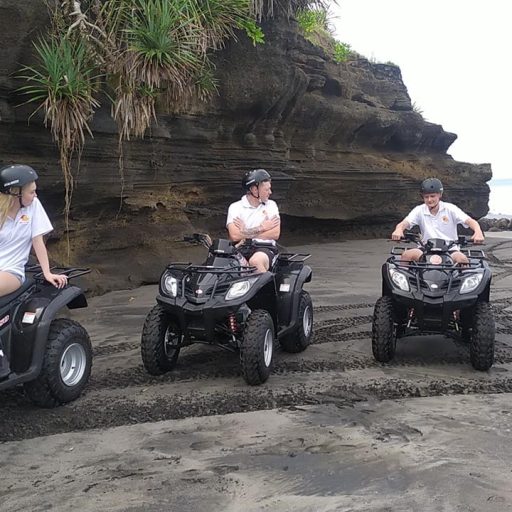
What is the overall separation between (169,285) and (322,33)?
11.3 m

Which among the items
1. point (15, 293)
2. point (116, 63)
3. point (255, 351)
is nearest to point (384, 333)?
point (255, 351)

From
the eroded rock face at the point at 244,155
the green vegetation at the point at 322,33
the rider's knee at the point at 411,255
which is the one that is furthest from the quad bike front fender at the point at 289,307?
the green vegetation at the point at 322,33

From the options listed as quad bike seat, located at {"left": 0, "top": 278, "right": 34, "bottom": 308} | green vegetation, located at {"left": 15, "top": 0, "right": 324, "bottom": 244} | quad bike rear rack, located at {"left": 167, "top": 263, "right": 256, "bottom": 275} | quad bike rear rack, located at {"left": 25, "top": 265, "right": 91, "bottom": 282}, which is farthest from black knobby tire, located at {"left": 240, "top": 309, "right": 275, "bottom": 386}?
green vegetation, located at {"left": 15, "top": 0, "right": 324, "bottom": 244}

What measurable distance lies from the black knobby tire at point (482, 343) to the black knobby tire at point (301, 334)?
58.0 inches

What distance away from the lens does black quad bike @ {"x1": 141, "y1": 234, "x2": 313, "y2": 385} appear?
4.92 m

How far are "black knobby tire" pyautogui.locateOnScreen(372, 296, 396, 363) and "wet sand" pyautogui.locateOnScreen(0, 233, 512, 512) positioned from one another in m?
0.11

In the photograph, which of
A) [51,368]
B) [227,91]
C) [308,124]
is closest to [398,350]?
[51,368]

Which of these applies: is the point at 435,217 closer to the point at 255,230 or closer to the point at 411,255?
the point at 411,255

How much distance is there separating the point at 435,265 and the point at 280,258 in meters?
1.38

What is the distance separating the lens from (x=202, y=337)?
16.8 feet

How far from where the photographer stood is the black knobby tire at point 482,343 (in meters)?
5.21

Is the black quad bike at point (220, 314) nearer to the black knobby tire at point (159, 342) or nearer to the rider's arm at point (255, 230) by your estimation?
the black knobby tire at point (159, 342)

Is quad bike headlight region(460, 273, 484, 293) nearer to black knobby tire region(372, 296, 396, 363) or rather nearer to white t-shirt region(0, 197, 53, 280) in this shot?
black knobby tire region(372, 296, 396, 363)

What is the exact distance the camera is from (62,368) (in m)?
4.57
